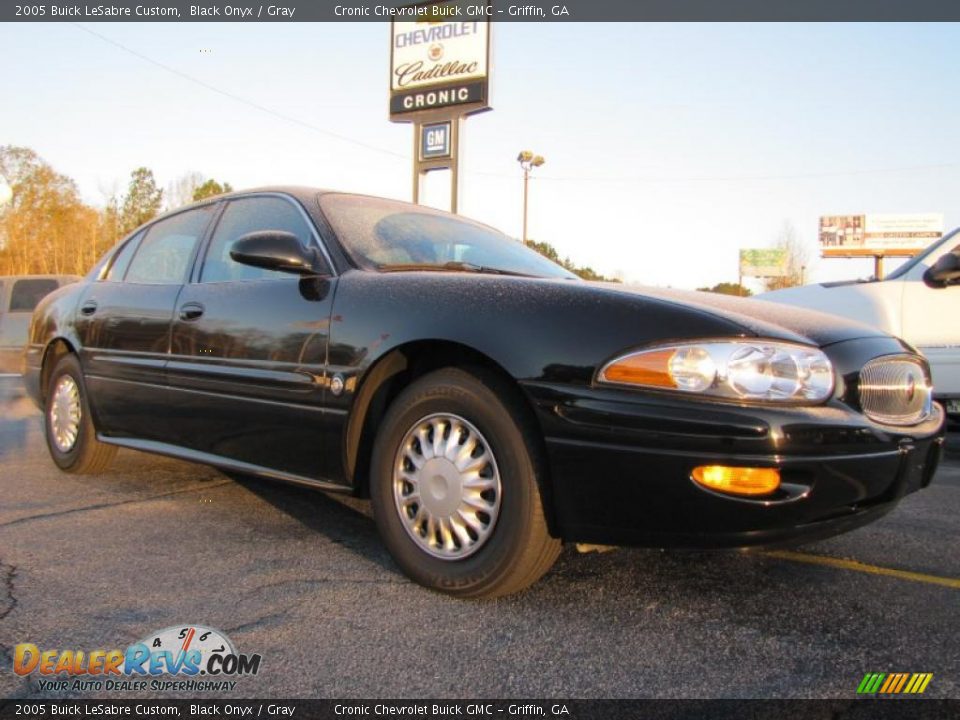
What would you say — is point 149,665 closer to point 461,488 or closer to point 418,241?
point 461,488

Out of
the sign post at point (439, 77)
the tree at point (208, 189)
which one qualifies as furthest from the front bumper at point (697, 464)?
the tree at point (208, 189)

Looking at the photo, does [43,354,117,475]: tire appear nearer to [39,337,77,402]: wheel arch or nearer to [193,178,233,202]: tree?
[39,337,77,402]: wheel arch

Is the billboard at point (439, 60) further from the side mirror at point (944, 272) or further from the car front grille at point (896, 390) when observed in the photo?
the car front grille at point (896, 390)

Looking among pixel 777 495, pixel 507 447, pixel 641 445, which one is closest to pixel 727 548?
pixel 777 495

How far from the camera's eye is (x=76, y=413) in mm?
4469

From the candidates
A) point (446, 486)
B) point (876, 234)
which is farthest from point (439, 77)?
point (876, 234)

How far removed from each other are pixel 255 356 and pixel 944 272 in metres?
4.77

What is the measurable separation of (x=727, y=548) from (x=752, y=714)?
1.68 ft

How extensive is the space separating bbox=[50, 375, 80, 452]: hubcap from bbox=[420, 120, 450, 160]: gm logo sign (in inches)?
522

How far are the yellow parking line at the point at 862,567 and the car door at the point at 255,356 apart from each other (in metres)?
1.74

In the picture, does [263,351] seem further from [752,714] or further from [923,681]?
[923,681]

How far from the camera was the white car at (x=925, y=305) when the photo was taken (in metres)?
5.70

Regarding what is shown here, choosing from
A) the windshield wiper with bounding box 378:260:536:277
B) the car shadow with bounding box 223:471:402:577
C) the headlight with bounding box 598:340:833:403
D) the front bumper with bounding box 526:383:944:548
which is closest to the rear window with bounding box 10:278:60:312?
the car shadow with bounding box 223:471:402:577

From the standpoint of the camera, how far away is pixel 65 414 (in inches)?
179
